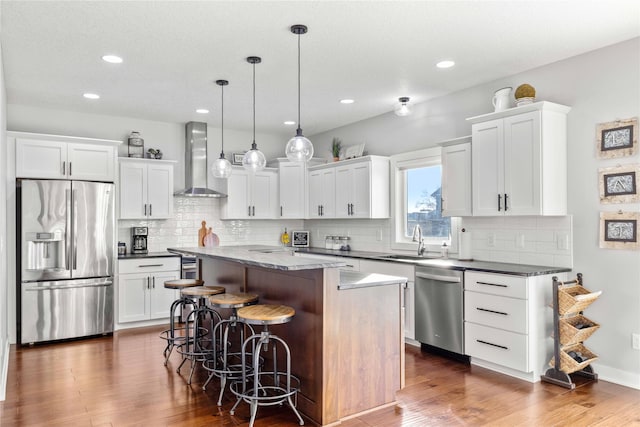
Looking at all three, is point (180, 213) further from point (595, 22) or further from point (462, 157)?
point (595, 22)

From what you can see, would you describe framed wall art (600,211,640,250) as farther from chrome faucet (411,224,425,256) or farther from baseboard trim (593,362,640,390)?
chrome faucet (411,224,425,256)

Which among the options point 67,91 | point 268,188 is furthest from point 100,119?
point 268,188

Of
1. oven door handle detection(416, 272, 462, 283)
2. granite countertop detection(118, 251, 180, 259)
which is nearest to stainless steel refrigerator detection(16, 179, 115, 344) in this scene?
granite countertop detection(118, 251, 180, 259)

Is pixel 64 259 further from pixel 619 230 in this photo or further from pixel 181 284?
pixel 619 230

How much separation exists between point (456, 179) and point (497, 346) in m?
1.68

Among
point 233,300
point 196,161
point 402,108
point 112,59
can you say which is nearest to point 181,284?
point 233,300

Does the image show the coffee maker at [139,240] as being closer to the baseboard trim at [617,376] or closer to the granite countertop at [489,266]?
the granite countertop at [489,266]

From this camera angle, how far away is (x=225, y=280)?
14.4 ft

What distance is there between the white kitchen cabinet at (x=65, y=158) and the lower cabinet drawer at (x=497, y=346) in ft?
14.4

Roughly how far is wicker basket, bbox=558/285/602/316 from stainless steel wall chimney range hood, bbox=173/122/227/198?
180 inches

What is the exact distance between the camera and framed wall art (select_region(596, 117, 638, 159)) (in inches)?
141

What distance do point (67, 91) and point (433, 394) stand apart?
15.4ft

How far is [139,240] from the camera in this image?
6164 mm

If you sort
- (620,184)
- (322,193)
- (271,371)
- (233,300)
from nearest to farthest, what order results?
(233,300) → (271,371) → (620,184) → (322,193)
